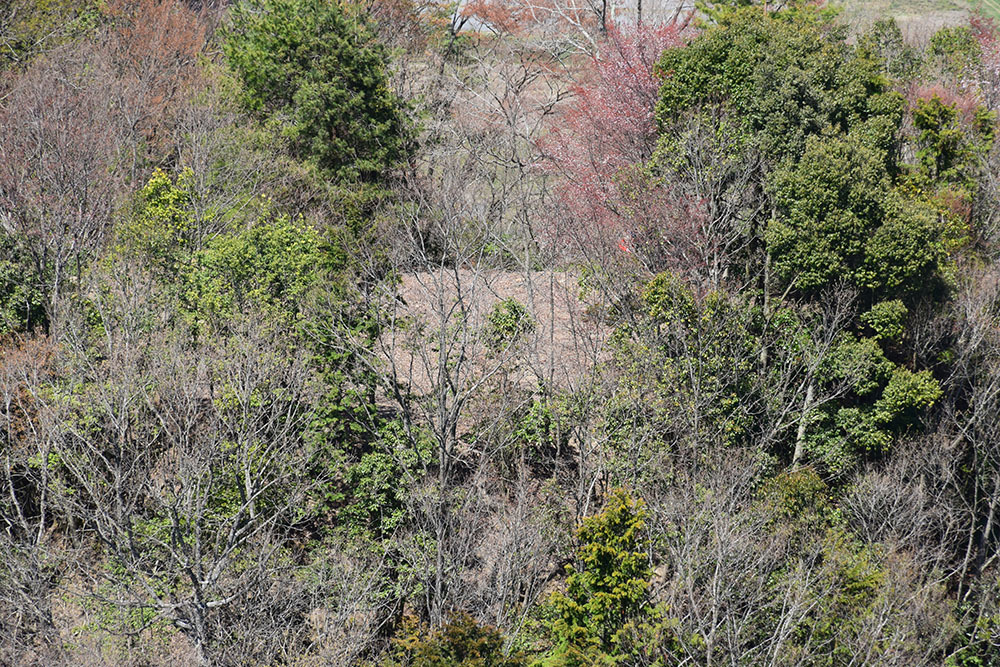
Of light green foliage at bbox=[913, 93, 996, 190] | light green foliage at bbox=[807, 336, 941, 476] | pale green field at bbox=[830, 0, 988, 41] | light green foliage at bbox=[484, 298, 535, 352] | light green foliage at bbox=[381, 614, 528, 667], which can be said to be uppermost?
pale green field at bbox=[830, 0, 988, 41]

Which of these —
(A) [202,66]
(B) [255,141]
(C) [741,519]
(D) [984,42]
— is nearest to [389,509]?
(C) [741,519]

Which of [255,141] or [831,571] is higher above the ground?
[255,141]

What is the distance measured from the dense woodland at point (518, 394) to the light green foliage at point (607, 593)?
80 millimetres

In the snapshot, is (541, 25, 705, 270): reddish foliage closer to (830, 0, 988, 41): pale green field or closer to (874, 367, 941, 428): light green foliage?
(874, 367, 941, 428): light green foliage

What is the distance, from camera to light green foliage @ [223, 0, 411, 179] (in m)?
30.7

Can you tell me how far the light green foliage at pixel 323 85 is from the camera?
101ft

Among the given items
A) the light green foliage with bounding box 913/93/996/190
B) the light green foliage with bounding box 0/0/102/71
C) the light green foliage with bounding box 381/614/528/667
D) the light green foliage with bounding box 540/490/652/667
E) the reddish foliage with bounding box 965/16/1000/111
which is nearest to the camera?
the light green foliage with bounding box 381/614/528/667

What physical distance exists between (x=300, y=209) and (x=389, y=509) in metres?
11.2

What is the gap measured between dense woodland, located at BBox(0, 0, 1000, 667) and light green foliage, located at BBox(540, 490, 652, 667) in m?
0.08

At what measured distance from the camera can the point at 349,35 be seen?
102 feet

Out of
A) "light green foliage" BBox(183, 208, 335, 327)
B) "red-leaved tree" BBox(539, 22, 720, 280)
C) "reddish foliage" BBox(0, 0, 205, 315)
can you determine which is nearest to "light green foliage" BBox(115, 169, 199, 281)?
"reddish foliage" BBox(0, 0, 205, 315)

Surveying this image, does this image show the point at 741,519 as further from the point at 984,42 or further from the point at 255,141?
the point at 984,42

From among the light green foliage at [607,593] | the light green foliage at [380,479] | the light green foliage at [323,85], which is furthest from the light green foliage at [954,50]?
the light green foliage at [607,593]

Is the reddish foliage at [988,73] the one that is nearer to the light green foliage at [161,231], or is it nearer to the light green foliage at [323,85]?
the light green foliage at [323,85]
